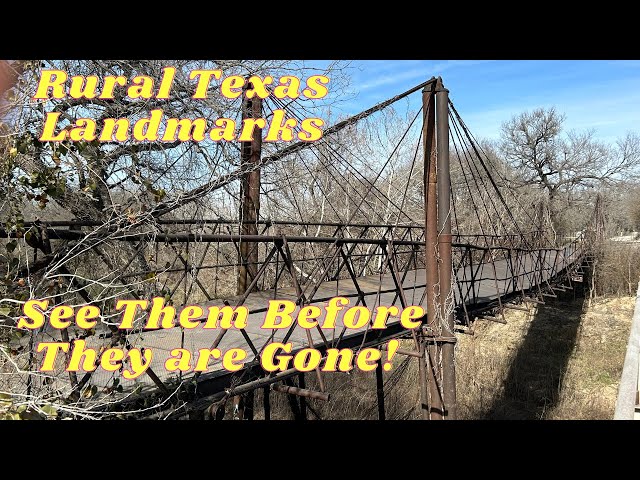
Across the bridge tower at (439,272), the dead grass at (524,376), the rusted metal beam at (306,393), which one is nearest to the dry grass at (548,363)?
the dead grass at (524,376)

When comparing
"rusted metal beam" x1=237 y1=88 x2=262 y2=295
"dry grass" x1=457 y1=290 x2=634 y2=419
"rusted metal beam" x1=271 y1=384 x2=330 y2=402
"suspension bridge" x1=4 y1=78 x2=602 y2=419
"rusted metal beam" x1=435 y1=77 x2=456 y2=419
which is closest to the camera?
"suspension bridge" x1=4 y1=78 x2=602 y2=419

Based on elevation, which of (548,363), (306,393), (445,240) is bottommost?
(548,363)

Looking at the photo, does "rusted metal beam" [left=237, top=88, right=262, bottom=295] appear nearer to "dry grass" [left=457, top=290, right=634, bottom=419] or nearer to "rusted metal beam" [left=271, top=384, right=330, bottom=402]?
"rusted metal beam" [left=271, top=384, right=330, bottom=402]

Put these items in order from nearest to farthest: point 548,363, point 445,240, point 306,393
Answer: point 306,393 < point 445,240 < point 548,363

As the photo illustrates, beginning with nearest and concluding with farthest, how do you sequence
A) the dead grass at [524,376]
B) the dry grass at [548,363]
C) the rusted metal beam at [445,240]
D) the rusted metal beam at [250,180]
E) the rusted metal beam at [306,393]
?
1. the rusted metal beam at [306,393]
2. the rusted metal beam at [445,240]
3. the rusted metal beam at [250,180]
4. the dead grass at [524,376]
5. the dry grass at [548,363]

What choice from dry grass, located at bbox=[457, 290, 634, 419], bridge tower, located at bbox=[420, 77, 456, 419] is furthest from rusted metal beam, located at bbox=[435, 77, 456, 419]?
dry grass, located at bbox=[457, 290, 634, 419]

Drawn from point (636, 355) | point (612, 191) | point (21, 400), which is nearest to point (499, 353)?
point (636, 355)

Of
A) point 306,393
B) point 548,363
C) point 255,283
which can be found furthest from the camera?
point 548,363

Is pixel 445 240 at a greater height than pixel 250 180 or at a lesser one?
lesser

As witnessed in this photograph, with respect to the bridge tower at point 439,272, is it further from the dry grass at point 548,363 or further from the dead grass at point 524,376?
the dry grass at point 548,363

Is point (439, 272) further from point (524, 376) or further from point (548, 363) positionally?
point (548, 363)

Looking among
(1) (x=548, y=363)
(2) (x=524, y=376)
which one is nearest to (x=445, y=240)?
(2) (x=524, y=376)

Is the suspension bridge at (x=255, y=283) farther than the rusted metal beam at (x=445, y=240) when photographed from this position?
Result: No
